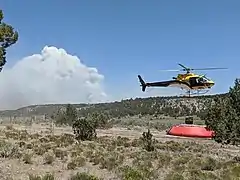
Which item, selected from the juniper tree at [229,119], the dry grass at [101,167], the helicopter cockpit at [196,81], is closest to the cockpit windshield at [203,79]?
the helicopter cockpit at [196,81]

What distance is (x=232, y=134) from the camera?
109 feet

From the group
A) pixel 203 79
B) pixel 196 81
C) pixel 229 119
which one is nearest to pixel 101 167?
pixel 229 119

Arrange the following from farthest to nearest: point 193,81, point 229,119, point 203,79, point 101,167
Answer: point 203,79
point 193,81
point 229,119
point 101,167

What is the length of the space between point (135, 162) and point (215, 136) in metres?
7.18

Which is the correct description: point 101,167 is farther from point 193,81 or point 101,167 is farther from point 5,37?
point 193,81

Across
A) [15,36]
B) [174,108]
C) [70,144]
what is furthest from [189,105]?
[15,36]

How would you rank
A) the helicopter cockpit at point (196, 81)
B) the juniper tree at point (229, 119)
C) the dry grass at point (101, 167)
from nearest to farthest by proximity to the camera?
the dry grass at point (101, 167), the juniper tree at point (229, 119), the helicopter cockpit at point (196, 81)

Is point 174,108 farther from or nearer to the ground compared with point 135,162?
farther from the ground

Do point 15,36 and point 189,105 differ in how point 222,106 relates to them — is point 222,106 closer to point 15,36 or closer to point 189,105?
point 15,36

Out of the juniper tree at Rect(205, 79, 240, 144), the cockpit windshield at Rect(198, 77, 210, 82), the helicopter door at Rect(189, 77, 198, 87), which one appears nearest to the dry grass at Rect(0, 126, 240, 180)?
the juniper tree at Rect(205, 79, 240, 144)

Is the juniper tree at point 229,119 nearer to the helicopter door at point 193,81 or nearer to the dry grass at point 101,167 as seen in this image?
the dry grass at point 101,167

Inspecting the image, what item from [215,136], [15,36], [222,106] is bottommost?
[215,136]

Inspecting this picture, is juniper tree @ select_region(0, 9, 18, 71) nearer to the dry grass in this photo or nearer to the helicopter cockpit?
the dry grass

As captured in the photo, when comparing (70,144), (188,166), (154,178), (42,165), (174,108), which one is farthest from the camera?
(174,108)
